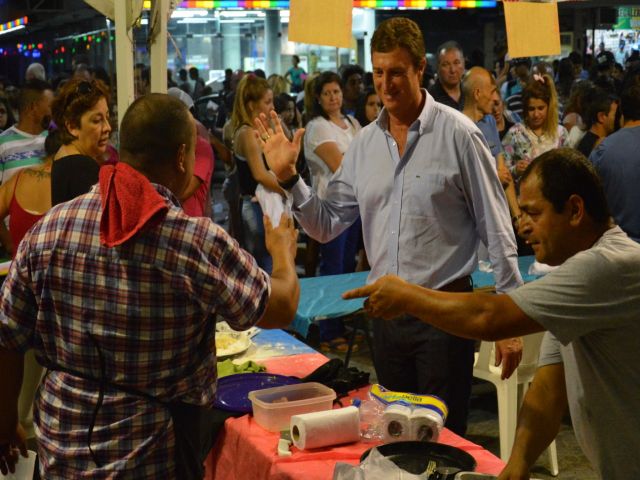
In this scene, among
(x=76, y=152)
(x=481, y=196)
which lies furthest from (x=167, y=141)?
(x=76, y=152)

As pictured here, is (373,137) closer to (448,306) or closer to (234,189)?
(448,306)

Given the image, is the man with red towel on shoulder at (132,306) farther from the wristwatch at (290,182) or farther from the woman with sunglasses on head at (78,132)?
the woman with sunglasses on head at (78,132)

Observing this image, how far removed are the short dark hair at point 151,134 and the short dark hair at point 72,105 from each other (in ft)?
6.37

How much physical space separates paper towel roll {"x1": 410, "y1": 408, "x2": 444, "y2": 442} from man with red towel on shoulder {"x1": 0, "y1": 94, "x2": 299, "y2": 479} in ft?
2.09

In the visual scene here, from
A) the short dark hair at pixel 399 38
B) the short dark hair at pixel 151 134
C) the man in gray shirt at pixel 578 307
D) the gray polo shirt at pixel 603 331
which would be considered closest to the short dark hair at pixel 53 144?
the short dark hair at pixel 399 38

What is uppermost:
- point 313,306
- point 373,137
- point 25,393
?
point 373,137

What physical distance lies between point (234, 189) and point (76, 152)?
3.19m

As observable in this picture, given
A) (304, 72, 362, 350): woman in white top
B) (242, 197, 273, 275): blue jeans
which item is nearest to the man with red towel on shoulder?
(304, 72, 362, 350): woman in white top

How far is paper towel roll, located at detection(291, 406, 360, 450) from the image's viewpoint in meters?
2.58

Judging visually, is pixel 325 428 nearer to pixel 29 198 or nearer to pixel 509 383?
pixel 509 383

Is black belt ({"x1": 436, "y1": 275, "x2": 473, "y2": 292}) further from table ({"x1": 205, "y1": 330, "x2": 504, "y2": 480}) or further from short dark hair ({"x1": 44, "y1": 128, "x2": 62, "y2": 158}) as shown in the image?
short dark hair ({"x1": 44, "y1": 128, "x2": 62, "y2": 158})

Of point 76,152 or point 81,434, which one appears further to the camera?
point 76,152

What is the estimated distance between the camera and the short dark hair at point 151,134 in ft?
6.98

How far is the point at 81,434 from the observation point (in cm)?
213
